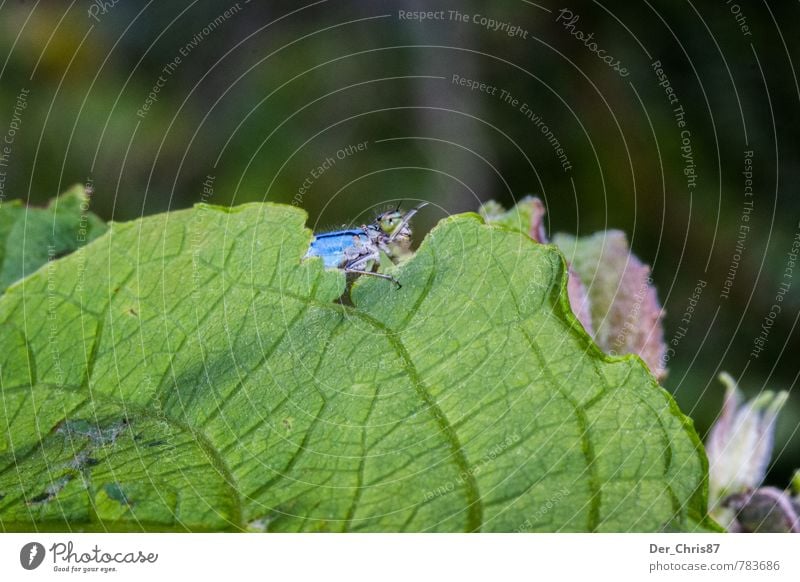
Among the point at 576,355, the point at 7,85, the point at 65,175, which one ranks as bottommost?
the point at 576,355

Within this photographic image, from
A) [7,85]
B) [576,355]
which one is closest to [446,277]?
[576,355]

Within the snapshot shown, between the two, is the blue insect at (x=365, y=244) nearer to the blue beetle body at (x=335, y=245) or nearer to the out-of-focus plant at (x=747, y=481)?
the blue beetle body at (x=335, y=245)

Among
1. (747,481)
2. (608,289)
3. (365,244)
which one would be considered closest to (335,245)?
(365,244)

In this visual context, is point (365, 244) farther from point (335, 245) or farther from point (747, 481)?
point (747, 481)

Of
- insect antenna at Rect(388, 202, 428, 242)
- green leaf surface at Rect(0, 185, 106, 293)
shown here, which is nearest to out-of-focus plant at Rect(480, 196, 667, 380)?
insect antenna at Rect(388, 202, 428, 242)

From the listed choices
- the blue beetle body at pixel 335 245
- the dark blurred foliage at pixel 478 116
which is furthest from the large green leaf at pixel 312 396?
the dark blurred foliage at pixel 478 116

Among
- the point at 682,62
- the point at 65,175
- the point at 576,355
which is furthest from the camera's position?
the point at 682,62
